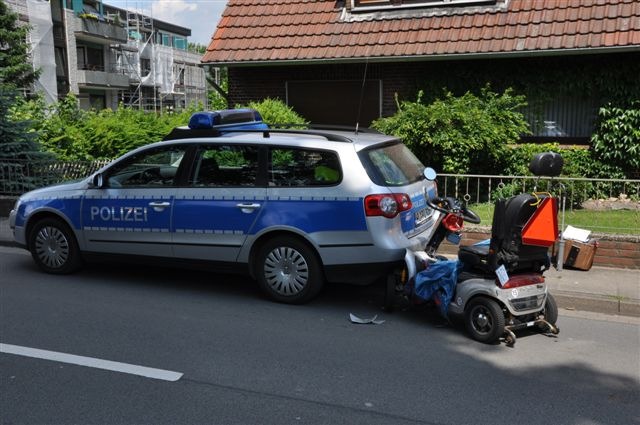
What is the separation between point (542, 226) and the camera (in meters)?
5.07

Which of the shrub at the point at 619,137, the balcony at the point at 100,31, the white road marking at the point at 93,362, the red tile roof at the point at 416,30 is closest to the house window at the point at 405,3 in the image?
the red tile roof at the point at 416,30

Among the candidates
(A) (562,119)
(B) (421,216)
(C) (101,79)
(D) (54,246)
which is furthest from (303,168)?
(C) (101,79)

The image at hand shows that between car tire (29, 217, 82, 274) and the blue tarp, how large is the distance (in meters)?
4.01

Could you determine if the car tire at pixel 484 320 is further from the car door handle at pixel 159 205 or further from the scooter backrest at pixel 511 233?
the car door handle at pixel 159 205

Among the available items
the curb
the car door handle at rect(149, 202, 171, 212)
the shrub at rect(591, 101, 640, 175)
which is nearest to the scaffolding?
the shrub at rect(591, 101, 640, 175)

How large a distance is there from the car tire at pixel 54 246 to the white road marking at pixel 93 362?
2224mm

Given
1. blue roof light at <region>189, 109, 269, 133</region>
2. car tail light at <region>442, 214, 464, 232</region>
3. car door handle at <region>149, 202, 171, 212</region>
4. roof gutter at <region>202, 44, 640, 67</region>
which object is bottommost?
car tail light at <region>442, 214, 464, 232</region>

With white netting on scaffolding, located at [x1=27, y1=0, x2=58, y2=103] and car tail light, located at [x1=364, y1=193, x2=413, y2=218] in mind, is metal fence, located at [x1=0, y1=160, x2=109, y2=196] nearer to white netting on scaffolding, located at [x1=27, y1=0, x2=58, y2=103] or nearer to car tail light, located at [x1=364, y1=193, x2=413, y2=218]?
car tail light, located at [x1=364, y1=193, x2=413, y2=218]

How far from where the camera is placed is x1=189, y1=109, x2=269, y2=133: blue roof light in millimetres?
6789

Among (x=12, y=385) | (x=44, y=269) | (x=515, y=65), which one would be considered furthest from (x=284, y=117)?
(x=12, y=385)

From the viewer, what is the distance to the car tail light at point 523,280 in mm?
5187

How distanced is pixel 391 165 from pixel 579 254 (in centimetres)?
269

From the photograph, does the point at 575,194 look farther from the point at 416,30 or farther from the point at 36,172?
the point at 36,172

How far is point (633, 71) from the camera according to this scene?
1120 centimetres
